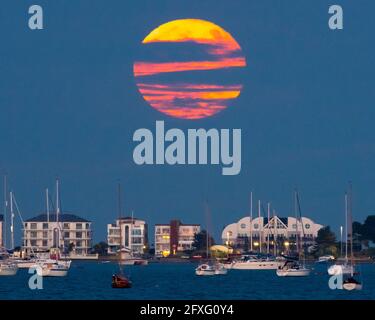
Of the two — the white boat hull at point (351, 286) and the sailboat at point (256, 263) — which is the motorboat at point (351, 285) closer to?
the white boat hull at point (351, 286)

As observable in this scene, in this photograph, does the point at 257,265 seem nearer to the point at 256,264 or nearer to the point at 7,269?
the point at 256,264

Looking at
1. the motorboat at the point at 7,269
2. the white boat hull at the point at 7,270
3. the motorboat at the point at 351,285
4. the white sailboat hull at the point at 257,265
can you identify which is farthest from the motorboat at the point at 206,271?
the motorboat at the point at 351,285

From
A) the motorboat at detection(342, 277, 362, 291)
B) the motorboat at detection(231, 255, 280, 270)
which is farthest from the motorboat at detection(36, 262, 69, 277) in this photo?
the motorboat at detection(342, 277, 362, 291)

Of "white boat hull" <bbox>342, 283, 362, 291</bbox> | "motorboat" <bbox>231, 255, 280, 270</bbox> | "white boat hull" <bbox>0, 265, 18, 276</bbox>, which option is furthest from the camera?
"motorboat" <bbox>231, 255, 280, 270</bbox>

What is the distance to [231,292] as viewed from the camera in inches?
4419

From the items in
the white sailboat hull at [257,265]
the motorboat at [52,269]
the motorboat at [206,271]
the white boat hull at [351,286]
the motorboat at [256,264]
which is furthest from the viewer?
the motorboat at [256,264]

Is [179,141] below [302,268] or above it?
above

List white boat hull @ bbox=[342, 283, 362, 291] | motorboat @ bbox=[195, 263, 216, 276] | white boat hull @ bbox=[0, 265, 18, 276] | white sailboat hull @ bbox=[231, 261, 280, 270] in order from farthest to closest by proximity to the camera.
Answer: white sailboat hull @ bbox=[231, 261, 280, 270], motorboat @ bbox=[195, 263, 216, 276], white boat hull @ bbox=[0, 265, 18, 276], white boat hull @ bbox=[342, 283, 362, 291]

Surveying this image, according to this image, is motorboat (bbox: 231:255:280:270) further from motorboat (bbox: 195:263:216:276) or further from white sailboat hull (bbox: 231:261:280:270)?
motorboat (bbox: 195:263:216:276)

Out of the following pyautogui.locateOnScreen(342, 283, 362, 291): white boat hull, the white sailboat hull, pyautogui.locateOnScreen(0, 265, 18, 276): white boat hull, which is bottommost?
the white sailboat hull

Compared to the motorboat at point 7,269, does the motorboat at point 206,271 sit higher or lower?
lower
